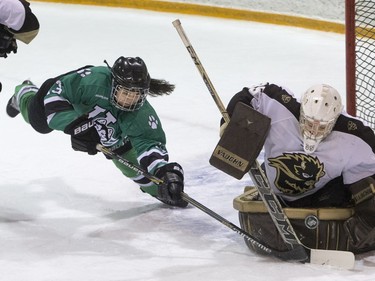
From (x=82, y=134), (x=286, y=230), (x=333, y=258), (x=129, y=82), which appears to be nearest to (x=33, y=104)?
(x=82, y=134)

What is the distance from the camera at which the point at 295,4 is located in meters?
5.86

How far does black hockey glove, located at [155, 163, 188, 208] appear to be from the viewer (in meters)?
3.01

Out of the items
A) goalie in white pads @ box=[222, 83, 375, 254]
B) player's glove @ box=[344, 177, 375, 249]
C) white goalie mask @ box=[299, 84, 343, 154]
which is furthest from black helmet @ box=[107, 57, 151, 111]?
player's glove @ box=[344, 177, 375, 249]

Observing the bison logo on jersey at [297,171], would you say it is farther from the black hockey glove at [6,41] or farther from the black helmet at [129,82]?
the black hockey glove at [6,41]

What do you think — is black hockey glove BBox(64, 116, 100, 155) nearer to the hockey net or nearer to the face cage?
the face cage

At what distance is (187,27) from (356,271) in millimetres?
3524

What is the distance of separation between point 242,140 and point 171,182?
0.37m

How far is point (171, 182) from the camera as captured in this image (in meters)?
3.03

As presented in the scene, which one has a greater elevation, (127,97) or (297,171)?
(127,97)

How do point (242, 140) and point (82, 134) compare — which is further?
point (82, 134)

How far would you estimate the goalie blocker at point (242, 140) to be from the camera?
2742 millimetres

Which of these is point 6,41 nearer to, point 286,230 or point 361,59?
point 286,230

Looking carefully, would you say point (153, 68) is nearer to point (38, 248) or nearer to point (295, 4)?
point (295, 4)

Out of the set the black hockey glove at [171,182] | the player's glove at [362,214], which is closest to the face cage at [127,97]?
the black hockey glove at [171,182]
